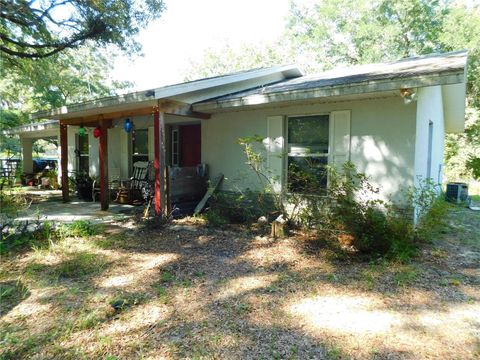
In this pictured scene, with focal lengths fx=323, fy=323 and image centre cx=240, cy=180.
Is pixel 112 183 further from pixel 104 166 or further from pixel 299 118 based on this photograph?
pixel 299 118

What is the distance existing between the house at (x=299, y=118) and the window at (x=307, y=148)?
20 mm

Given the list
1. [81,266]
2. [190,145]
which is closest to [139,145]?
[190,145]

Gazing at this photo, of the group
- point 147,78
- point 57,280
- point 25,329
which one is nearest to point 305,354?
point 25,329

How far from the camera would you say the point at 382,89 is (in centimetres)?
464

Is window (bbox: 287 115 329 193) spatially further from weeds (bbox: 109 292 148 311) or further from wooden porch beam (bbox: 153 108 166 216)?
weeds (bbox: 109 292 148 311)

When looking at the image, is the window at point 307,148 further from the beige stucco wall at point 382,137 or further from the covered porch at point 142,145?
the covered porch at point 142,145

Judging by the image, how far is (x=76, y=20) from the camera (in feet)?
25.5

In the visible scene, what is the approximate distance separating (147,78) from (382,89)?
88.2ft

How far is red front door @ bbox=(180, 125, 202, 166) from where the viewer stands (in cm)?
873

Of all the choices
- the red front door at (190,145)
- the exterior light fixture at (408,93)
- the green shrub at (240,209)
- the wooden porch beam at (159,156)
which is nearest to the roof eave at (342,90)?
the exterior light fixture at (408,93)

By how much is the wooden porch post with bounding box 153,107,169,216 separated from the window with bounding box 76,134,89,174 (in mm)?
7020

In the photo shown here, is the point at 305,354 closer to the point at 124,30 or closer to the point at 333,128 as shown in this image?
the point at 333,128

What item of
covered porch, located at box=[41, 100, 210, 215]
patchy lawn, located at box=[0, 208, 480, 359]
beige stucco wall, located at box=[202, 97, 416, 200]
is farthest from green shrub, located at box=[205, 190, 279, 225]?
Answer: beige stucco wall, located at box=[202, 97, 416, 200]

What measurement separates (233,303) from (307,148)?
12.6 feet
